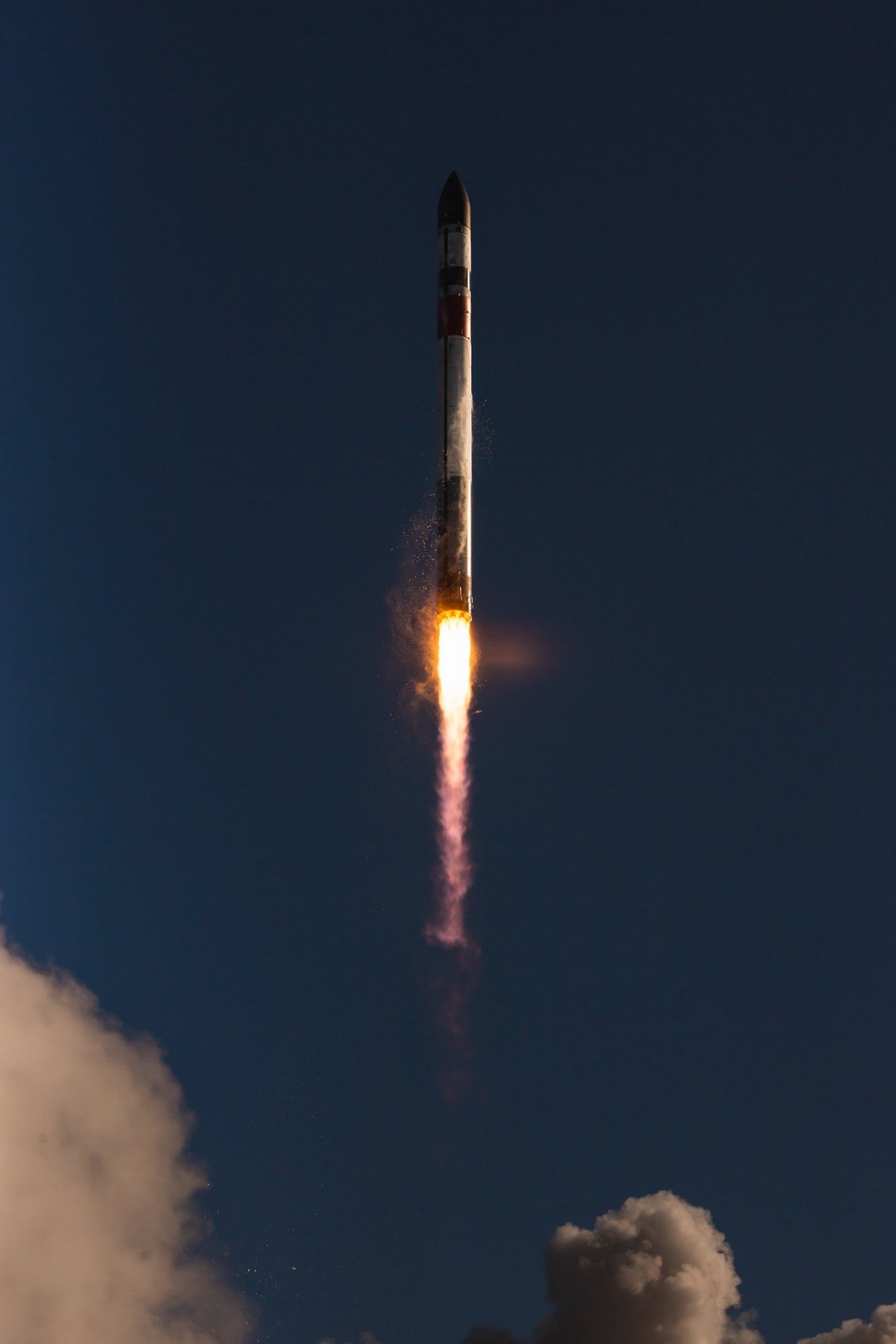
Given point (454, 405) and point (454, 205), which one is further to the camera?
point (454, 205)

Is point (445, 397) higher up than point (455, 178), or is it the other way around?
point (455, 178)

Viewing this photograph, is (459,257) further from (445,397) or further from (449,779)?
(449,779)

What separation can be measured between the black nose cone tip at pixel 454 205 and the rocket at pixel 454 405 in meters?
0.02

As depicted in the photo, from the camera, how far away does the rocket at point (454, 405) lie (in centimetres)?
4847

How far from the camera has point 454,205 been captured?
52.3m

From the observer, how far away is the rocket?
48469 mm

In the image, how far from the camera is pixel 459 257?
52.0m

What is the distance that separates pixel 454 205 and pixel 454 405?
7116 mm

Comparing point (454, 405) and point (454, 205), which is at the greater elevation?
point (454, 205)

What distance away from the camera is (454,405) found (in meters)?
50.0

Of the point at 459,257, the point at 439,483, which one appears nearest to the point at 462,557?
the point at 439,483

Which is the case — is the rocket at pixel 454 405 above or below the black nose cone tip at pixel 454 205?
below

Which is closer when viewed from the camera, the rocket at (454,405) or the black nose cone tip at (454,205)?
the rocket at (454,405)

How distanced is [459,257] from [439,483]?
7.86 m
